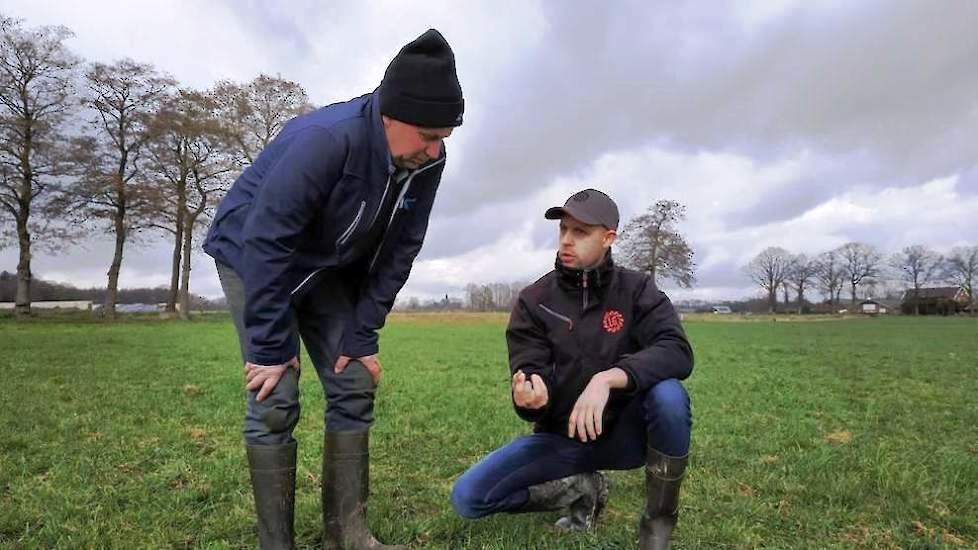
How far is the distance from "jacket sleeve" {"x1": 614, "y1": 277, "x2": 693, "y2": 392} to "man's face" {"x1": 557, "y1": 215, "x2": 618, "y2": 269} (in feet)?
1.00

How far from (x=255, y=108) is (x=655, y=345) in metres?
38.8

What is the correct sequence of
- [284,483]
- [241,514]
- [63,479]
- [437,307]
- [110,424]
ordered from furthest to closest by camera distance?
[437,307] < [110,424] < [63,479] < [241,514] < [284,483]

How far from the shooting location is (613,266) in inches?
137

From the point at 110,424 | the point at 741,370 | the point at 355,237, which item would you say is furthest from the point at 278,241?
the point at 741,370

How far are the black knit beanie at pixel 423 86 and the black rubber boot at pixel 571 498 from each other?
6.24ft

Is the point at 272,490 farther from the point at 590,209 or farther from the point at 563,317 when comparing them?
the point at 590,209

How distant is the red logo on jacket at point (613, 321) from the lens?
3370 mm

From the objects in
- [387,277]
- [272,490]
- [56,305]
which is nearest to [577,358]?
[387,277]

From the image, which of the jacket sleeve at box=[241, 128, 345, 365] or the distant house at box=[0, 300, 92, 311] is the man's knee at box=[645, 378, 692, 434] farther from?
the distant house at box=[0, 300, 92, 311]

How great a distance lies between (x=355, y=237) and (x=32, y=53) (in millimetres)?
38148

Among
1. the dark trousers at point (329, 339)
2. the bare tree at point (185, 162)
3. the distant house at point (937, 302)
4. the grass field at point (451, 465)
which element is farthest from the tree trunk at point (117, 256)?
the distant house at point (937, 302)

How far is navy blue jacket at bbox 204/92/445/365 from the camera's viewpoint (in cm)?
276

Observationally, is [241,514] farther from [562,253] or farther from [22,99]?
[22,99]

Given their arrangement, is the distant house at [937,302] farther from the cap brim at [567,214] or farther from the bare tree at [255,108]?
the cap brim at [567,214]
